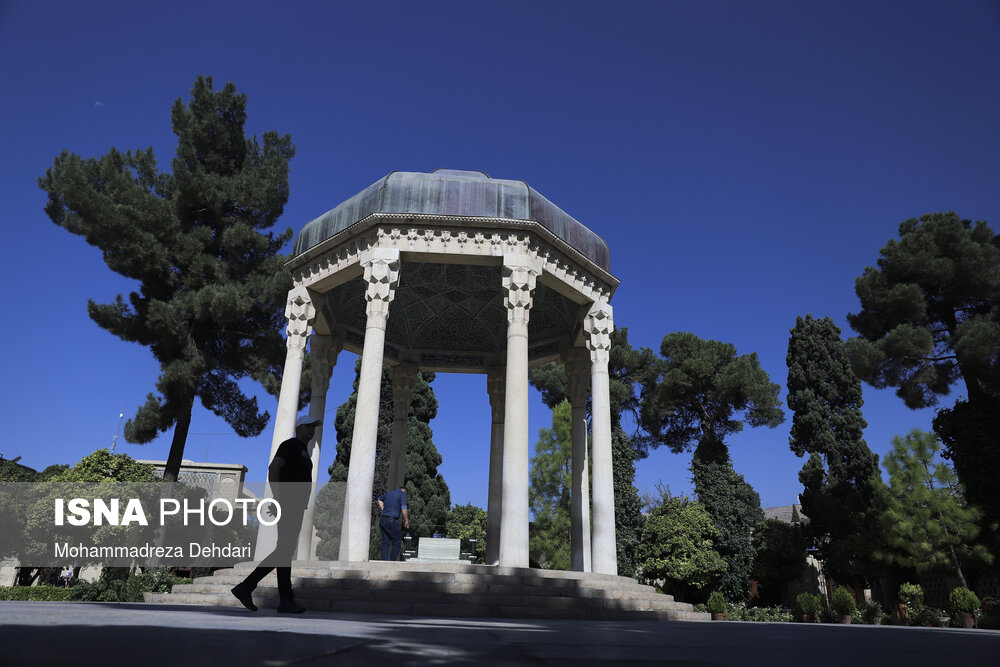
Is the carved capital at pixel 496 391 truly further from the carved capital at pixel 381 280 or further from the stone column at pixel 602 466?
the carved capital at pixel 381 280

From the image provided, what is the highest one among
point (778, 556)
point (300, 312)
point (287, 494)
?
point (300, 312)

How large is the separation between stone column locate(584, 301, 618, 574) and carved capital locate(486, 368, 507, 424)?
4730 mm

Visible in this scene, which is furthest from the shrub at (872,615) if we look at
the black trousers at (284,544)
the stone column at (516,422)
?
the black trousers at (284,544)

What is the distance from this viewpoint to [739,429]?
33469mm

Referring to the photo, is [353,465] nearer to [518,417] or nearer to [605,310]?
[518,417]

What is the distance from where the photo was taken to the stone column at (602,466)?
1338 centimetres

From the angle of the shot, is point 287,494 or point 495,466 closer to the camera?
point 287,494

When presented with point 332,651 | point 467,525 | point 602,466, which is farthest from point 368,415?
point 467,525

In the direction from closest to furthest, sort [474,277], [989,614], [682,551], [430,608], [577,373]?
[430,608] < [989,614] < [577,373] < [474,277] < [682,551]

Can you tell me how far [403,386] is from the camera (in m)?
19.6

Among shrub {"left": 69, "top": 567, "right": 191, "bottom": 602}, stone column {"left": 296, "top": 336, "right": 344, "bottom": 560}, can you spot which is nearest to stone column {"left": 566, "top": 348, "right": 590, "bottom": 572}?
stone column {"left": 296, "top": 336, "right": 344, "bottom": 560}

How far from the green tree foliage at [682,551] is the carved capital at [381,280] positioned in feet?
65.4

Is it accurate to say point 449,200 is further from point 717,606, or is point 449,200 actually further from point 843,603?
point 717,606

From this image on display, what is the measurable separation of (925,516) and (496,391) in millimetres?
16348
